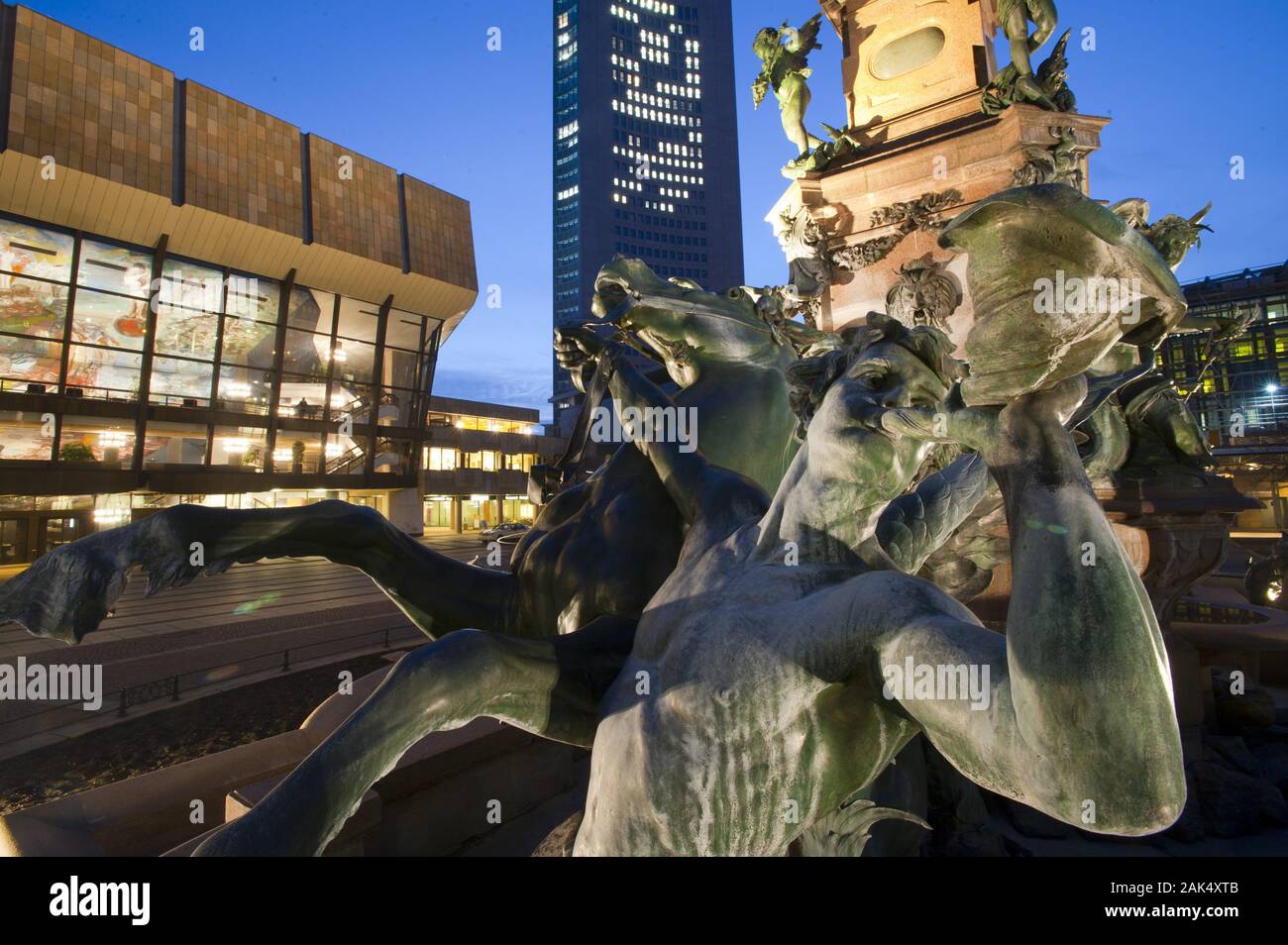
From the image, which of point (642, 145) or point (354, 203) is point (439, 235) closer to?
point (354, 203)

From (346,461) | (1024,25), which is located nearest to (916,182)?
(1024,25)

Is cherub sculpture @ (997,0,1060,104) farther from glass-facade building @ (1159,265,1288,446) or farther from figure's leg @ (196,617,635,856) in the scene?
glass-facade building @ (1159,265,1288,446)

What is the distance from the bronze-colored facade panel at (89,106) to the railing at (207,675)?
21222 mm

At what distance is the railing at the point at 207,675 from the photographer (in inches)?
332

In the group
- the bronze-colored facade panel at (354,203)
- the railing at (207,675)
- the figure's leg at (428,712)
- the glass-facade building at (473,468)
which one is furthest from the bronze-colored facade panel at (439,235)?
the figure's leg at (428,712)

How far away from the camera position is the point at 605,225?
10669 cm

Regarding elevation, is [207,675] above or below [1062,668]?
below

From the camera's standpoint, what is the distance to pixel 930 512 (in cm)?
197

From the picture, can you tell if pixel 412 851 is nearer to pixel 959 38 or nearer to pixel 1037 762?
pixel 1037 762

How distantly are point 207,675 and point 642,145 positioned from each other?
117 meters

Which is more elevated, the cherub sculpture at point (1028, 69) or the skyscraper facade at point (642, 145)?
the skyscraper facade at point (642, 145)

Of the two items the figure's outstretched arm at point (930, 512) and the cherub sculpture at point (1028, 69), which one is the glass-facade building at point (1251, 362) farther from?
the figure's outstretched arm at point (930, 512)
